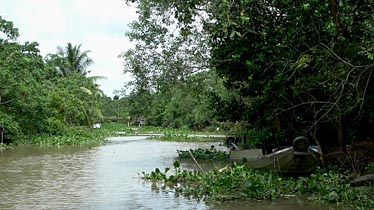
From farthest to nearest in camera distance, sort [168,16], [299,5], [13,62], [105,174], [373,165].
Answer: [13,62], [168,16], [105,174], [373,165], [299,5]

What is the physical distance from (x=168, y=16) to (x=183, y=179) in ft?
18.8

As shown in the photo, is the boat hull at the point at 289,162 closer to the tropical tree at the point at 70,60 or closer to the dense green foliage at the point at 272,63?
the dense green foliage at the point at 272,63

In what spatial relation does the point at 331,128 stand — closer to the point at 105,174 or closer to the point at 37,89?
the point at 105,174

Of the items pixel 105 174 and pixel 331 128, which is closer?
pixel 331 128

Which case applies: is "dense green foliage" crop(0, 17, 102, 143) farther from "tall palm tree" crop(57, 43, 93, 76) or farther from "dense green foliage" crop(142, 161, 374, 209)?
"dense green foliage" crop(142, 161, 374, 209)

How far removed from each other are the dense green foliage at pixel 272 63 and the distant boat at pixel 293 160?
724mm

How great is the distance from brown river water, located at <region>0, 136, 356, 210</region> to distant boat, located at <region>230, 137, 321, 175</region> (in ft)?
4.32

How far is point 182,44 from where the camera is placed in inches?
663

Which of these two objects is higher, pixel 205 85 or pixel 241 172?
pixel 205 85

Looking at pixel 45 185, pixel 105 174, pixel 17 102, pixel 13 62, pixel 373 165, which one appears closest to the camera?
pixel 373 165

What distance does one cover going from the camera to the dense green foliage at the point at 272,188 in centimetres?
898

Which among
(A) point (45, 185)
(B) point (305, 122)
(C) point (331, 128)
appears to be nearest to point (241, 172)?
(B) point (305, 122)

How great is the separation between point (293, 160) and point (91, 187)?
15.8 feet

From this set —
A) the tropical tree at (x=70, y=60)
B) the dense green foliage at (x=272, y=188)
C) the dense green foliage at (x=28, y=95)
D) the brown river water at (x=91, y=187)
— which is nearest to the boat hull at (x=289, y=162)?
the dense green foliage at (x=272, y=188)
